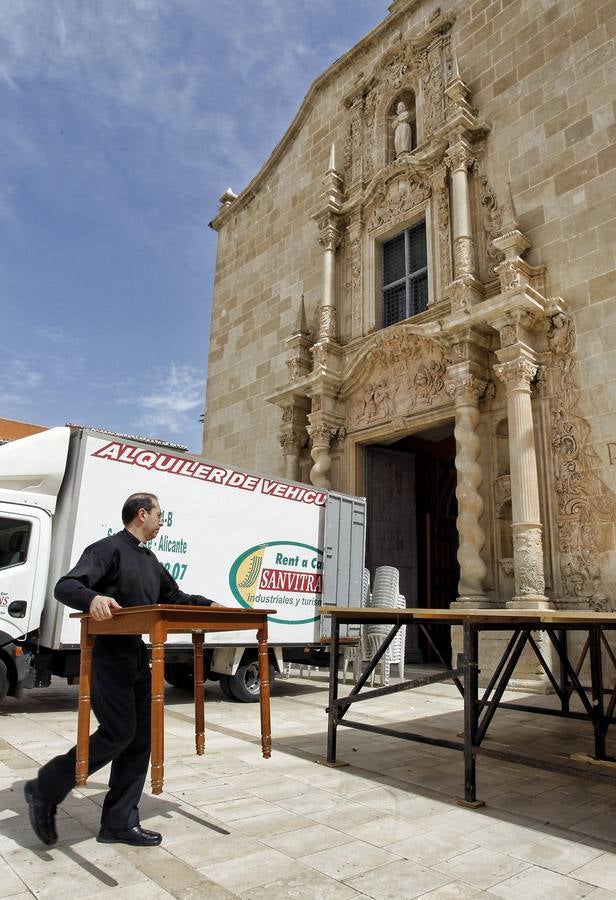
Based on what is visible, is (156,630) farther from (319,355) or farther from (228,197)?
(228,197)

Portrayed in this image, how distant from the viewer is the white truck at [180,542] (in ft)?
22.8

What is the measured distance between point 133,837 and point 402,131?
1462 cm

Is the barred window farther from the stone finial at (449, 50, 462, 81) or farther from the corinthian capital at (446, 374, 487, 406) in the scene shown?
the stone finial at (449, 50, 462, 81)

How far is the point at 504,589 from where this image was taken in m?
10.4

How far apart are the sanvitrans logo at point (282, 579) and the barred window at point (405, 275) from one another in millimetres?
6204

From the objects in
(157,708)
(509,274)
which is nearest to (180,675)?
(157,708)

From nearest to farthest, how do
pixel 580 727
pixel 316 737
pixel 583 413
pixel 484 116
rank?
pixel 316 737 → pixel 580 727 → pixel 583 413 → pixel 484 116

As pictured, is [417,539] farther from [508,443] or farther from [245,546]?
[245,546]

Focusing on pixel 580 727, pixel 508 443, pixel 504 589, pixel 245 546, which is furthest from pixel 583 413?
pixel 245 546

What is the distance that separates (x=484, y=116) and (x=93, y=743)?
43.9 ft

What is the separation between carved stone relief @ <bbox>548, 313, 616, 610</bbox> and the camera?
9.41 m

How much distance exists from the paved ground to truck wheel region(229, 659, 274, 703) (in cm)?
237

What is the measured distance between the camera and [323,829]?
3.57 meters

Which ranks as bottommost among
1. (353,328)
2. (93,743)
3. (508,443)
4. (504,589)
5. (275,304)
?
(93,743)
